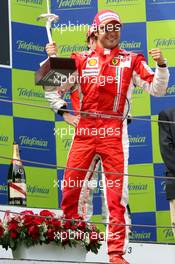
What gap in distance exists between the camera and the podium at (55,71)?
5219 mm

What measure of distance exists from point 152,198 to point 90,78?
2929 millimetres

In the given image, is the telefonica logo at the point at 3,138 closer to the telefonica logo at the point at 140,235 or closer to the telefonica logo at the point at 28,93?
the telefonica logo at the point at 28,93

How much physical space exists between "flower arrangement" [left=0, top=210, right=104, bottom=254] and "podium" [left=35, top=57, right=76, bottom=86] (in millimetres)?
732

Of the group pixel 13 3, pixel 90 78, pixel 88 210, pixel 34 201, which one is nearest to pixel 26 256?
pixel 88 210

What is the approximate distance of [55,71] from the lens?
5.27 metres

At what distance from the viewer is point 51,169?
848 centimetres

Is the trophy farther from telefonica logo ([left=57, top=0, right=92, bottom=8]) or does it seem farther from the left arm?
telefonica logo ([left=57, top=0, right=92, bottom=8])

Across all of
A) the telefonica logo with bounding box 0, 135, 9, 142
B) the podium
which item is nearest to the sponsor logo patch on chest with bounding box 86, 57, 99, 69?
the podium

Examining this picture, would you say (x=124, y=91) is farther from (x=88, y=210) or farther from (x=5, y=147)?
(x=5, y=147)

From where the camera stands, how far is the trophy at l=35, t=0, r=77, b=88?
5.22 m

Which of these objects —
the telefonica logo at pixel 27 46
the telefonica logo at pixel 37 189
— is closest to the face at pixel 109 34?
the telefonica logo at pixel 37 189

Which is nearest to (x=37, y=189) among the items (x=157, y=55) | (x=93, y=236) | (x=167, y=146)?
(x=167, y=146)

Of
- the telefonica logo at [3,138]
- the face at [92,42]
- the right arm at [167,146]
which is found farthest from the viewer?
the telefonica logo at [3,138]

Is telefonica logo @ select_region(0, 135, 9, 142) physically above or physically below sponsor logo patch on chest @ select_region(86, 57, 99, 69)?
below
